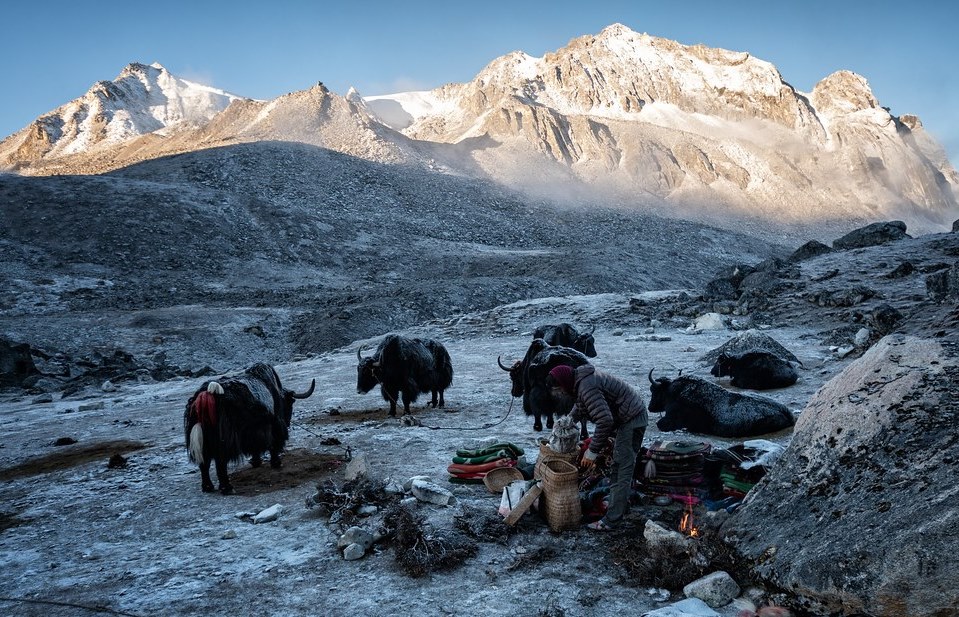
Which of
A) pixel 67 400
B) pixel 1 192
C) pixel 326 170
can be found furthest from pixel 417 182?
pixel 67 400

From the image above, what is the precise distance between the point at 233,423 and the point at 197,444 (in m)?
0.36

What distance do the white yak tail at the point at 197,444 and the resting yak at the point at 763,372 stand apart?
700cm

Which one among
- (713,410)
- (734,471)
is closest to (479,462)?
(734,471)

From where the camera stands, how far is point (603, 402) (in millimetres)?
4082

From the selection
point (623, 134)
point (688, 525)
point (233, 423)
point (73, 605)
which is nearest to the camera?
point (73, 605)

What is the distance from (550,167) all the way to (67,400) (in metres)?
55.4

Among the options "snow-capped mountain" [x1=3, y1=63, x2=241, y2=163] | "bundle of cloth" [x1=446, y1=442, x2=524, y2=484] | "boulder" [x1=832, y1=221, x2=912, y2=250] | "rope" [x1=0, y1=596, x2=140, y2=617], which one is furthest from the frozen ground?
"snow-capped mountain" [x1=3, y1=63, x2=241, y2=163]

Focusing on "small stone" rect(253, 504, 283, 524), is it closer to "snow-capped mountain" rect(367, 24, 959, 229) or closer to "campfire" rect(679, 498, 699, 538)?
"campfire" rect(679, 498, 699, 538)

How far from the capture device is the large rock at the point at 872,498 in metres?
2.60

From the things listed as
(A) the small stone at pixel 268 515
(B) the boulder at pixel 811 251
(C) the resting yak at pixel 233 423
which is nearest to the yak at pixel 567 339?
(C) the resting yak at pixel 233 423

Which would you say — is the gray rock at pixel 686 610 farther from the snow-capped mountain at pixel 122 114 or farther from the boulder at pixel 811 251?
the snow-capped mountain at pixel 122 114

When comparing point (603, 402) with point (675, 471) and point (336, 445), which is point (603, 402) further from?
point (336, 445)

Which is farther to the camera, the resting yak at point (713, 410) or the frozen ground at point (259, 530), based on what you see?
the resting yak at point (713, 410)

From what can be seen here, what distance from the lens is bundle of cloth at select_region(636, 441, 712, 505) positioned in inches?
175
